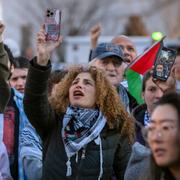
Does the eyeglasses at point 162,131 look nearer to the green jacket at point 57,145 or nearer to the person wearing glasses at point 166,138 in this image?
the person wearing glasses at point 166,138

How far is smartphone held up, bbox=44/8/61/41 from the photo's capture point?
6.85m

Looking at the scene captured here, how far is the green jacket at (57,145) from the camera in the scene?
262 inches

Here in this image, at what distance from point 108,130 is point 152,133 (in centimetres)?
214

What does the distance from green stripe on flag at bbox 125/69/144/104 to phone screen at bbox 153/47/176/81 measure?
1103mm

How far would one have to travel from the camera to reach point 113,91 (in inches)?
293

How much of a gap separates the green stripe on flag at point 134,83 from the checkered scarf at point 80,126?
1.25 m

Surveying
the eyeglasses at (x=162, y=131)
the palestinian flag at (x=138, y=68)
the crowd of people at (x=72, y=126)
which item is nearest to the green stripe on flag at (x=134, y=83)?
the palestinian flag at (x=138, y=68)

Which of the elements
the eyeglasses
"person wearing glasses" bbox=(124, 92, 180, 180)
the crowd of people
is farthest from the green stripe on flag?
the eyeglasses

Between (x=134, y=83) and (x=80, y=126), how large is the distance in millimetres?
1625

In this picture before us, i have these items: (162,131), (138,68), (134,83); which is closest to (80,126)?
(134,83)

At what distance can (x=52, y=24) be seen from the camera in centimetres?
695

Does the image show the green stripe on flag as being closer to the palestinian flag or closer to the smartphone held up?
the palestinian flag

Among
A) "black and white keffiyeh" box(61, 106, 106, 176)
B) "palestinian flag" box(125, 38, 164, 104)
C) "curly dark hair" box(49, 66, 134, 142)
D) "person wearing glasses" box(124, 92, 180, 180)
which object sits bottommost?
"person wearing glasses" box(124, 92, 180, 180)

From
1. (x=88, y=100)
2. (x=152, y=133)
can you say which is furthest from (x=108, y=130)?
(x=152, y=133)
